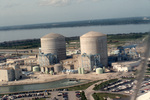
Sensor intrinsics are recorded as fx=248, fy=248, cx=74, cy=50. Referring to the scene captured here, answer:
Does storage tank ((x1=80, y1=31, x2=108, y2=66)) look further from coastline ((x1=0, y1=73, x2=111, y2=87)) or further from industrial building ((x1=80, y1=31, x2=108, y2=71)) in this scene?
coastline ((x1=0, y1=73, x2=111, y2=87))

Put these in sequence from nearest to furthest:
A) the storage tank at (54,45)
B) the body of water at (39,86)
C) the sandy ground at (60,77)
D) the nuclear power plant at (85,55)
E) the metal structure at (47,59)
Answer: the body of water at (39,86) < the sandy ground at (60,77) < the nuclear power plant at (85,55) < the metal structure at (47,59) < the storage tank at (54,45)

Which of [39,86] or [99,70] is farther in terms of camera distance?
[99,70]

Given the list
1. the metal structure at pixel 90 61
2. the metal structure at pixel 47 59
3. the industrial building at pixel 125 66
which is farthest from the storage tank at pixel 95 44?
the metal structure at pixel 47 59

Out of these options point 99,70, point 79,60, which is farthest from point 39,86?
point 99,70

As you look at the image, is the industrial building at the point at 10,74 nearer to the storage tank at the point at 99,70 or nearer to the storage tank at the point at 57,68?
the storage tank at the point at 57,68

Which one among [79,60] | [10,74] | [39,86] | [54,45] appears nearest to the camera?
[39,86]

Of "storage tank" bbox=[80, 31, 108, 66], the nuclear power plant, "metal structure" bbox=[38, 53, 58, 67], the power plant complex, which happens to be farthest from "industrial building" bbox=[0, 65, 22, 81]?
"storage tank" bbox=[80, 31, 108, 66]

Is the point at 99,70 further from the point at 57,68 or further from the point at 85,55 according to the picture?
the point at 57,68
